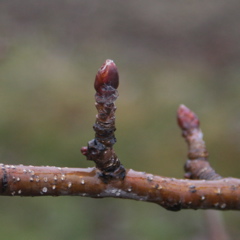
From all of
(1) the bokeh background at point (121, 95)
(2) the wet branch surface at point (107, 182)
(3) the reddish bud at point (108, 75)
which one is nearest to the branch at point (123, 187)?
(2) the wet branch surface at point (107, 182)

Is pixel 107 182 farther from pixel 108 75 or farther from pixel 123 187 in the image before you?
pixel 108 75

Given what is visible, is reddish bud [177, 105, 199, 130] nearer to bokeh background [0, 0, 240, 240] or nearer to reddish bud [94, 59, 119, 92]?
reddish bud [94, 59, 119, 92]

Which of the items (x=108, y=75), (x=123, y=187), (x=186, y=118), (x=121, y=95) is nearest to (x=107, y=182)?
(x=123, y=187)

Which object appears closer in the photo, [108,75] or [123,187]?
[108,75]

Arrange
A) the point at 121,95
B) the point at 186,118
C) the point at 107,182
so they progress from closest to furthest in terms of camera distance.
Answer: the point at 107,182
the point at 186,118
the point at 121,95

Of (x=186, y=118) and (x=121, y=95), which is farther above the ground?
(x=121, y=95)

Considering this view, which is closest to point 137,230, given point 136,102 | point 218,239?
point 218,239
